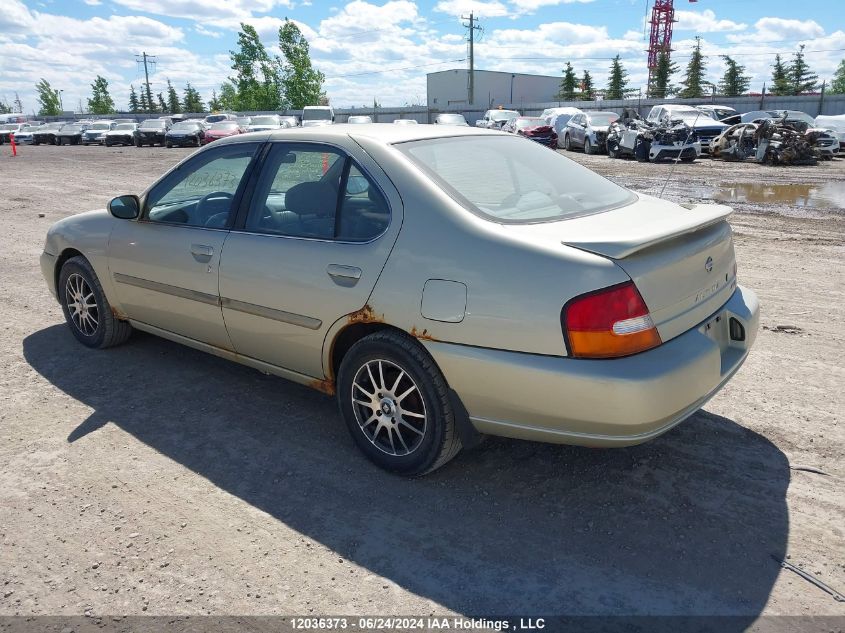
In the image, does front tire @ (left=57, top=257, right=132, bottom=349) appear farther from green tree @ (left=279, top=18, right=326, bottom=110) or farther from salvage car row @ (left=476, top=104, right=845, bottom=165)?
green tree @ (left=279, top=18, right=326, bottom=110)

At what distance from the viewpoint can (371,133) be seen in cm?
362

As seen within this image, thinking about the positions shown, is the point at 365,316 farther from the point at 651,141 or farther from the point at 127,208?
the point at 651,141

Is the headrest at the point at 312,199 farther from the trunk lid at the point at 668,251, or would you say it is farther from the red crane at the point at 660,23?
the red crane at the point at 660,23

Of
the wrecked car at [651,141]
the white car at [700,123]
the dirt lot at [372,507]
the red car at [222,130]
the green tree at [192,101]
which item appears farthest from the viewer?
the green tree at [192,101]

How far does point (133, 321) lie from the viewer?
15.7ft

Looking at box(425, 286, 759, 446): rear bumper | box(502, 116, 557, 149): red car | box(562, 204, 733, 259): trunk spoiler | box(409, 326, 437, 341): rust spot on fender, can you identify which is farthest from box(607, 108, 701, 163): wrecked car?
box(409, 326, 437, 341): rust spot on fender

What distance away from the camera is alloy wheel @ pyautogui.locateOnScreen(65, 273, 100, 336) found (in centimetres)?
504

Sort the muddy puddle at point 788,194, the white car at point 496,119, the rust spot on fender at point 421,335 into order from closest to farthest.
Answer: the rust spot on fender at point 421,335, the muddy puddle at point 788,194, the white car at point 496,119

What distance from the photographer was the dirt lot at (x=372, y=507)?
2592 millimetres

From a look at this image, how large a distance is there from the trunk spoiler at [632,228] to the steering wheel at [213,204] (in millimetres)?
2023

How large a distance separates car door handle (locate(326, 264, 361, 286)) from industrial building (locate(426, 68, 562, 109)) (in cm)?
7613

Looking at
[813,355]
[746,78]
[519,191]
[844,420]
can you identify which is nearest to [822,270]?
[813,355]

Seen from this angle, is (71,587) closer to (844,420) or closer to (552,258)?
(552,258)

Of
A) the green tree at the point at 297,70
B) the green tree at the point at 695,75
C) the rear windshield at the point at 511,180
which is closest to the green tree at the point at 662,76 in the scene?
the green tree at the point at 695,75
